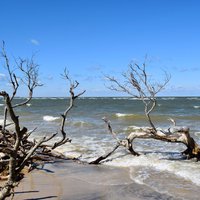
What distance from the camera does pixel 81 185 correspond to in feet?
28.3

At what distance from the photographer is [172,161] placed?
12242 mm

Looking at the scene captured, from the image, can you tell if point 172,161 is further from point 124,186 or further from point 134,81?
point 124,186

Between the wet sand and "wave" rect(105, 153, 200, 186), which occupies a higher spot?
the wet sand

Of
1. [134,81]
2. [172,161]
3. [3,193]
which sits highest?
[134,81]

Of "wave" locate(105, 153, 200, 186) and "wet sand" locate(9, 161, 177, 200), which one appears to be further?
"wave" locate(105, 153, 200, 186)

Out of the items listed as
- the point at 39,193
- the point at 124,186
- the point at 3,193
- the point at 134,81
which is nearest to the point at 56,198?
the point at 39,193

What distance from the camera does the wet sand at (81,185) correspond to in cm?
761

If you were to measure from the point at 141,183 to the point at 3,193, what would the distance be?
4.81 metres

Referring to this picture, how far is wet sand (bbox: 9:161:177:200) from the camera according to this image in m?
7.61

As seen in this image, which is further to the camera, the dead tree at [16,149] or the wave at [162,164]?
the wave at [162,164]

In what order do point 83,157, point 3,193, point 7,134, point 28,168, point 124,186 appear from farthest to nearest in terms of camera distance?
1. point 83,157
2. point 7,134
3. point 28,168
4. point 124,186
5. point 3,193

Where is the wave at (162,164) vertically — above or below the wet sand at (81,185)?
A: below

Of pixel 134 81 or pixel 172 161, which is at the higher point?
→ pixel 134 81

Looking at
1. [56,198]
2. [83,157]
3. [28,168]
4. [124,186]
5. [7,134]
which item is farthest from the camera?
[83,157]
